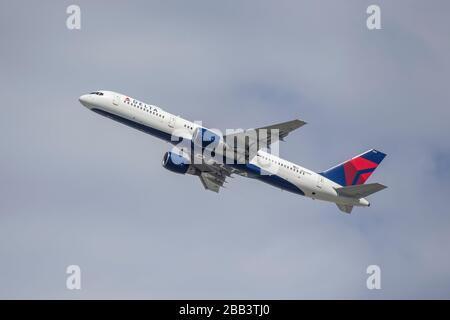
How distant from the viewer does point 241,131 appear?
286 feet

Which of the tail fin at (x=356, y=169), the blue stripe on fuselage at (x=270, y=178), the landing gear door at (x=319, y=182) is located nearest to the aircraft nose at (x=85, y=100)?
the blue stripe on fuselage at (x=270, y=178)

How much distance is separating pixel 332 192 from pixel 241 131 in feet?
39.0

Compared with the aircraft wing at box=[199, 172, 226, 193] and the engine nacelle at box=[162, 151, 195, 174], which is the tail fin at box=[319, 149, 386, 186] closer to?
the aircraft wing at box=[199, 172, 226, 193]

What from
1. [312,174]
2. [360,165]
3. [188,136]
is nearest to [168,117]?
[188,136]

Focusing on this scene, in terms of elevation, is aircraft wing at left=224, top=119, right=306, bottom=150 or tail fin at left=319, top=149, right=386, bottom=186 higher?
aircraft wing at left=224, top=119, right=306, bottom=150

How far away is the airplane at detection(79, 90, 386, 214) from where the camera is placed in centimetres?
8731

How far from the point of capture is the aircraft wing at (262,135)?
277ft

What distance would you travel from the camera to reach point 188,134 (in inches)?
3460

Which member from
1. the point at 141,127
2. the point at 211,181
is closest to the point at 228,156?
the point at 211,181

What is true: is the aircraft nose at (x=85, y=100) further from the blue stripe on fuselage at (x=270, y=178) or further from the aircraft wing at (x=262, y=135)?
the blue stripe on fuselage at (x=270, y=178)

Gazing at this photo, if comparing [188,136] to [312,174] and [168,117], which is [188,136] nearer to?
[168,117]

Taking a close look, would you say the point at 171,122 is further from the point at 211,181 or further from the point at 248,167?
the point at 211,181

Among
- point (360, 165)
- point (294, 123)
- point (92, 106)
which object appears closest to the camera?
point (294, 123)

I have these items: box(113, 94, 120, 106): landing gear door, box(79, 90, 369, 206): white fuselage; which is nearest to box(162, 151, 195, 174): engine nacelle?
box(79, 90, 369, 206): white fuselage
